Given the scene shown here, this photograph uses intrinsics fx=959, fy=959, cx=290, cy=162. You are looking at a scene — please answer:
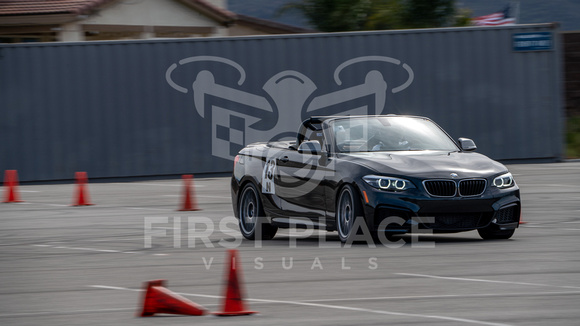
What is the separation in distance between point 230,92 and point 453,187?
13430 mm

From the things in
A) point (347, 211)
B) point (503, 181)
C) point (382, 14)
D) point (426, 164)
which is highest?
point (382, 14)

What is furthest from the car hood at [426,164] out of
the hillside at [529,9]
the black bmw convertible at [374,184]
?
the hillside at [529,9]

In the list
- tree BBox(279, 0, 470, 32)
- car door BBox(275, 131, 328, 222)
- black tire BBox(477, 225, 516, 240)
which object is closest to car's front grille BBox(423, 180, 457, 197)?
black tire BBox(477, 225, 516, 240)

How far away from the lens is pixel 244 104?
74.6 ft

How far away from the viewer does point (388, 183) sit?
989cm

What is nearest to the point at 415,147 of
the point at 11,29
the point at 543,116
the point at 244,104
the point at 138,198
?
the point at 138,198

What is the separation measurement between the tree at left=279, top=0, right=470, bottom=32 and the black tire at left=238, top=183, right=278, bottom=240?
72.2 feet

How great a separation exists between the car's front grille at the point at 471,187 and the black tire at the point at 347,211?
1.07 m

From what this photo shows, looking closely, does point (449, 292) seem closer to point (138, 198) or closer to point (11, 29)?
point (138, 198)

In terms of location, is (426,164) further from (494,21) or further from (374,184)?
(494,21)

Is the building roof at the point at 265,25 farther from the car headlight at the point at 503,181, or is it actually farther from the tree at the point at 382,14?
the car headlight at the point at 503,181

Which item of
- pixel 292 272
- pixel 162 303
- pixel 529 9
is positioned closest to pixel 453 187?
pixel 292 272

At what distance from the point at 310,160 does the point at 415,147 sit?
123cm

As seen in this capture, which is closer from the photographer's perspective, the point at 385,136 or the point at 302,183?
the point at 302,183
